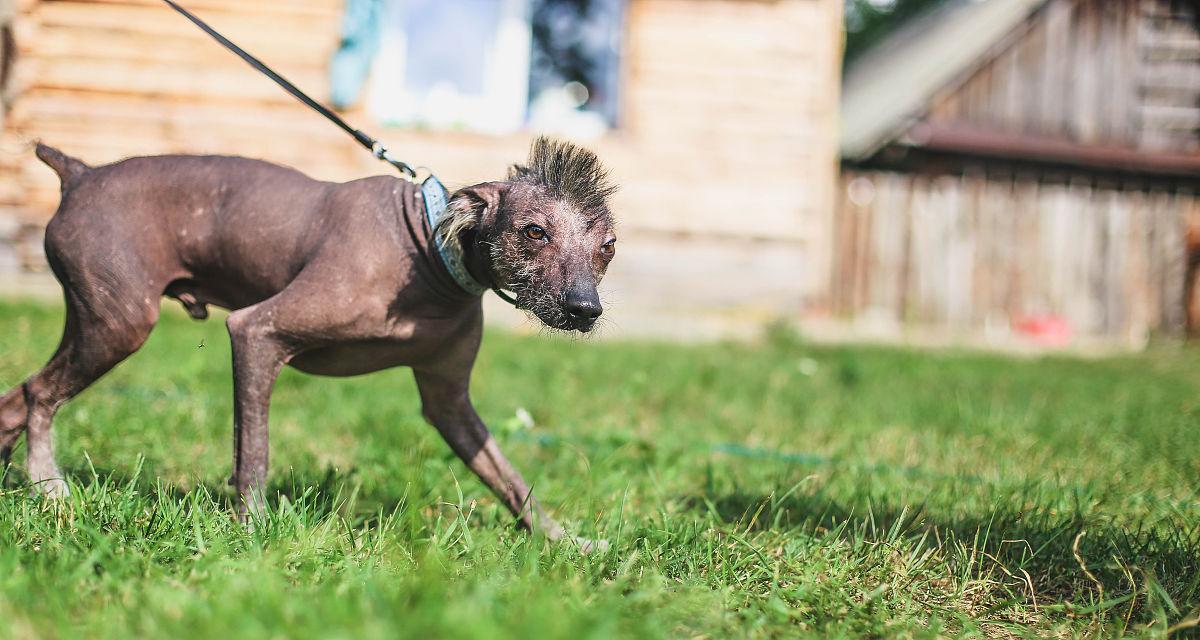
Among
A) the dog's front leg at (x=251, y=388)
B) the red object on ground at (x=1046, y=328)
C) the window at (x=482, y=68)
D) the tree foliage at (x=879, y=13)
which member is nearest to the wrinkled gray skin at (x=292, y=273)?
the dog's front leg at (x=251, y=388)

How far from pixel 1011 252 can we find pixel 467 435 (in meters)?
11.8

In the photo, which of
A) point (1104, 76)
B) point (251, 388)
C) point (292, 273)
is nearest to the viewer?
point (251, 388)

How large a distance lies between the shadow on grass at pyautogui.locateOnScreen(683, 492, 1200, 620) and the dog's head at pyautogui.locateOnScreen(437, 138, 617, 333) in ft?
3.15

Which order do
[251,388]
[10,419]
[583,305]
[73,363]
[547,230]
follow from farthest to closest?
[10,419] < [73,363] < [251,388] < [547,230] < [583,305]

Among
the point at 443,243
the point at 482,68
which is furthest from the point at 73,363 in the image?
the point at 482,68

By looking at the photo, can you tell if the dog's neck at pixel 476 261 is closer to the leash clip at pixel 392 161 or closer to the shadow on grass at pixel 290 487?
the leash clip at pixel 392 161

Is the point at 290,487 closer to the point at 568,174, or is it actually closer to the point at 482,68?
the point at 568,174

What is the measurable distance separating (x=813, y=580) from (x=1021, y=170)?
12546 millimetres

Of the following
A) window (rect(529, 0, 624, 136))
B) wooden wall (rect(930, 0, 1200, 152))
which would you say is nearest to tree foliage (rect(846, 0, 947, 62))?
wooden wall (rect(930, 0, 1200, 152))

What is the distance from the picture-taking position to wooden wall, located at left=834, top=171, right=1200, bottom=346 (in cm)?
1289

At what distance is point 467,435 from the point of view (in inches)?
121

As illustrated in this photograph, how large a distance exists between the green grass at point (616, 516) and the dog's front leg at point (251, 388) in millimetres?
149

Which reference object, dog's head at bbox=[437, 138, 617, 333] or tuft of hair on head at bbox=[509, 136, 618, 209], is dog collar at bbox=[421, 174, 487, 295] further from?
tuft of hair on head at bbox=[509, 136, 618, 209]

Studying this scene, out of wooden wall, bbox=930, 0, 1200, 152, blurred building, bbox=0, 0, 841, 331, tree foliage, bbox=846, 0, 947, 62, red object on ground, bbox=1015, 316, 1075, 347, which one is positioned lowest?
red object on ground, bbox=1015, 316, 1075, 347
